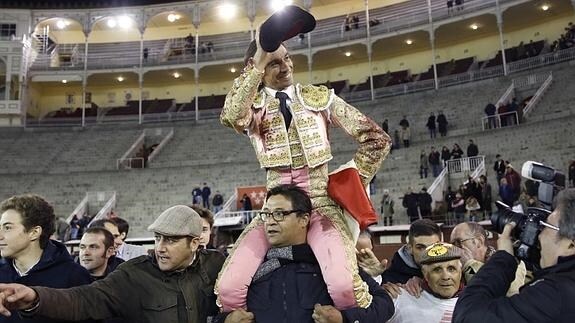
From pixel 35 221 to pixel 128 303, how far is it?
2.29 ft

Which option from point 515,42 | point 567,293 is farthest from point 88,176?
point 567,293

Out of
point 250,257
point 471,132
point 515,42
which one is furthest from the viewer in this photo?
point 515,42

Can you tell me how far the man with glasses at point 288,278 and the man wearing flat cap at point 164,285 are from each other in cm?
25

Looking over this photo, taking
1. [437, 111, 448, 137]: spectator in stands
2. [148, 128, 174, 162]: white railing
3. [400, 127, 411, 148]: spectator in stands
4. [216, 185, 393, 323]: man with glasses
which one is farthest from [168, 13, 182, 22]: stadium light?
[216, 185, 393, 323]: man with glasses

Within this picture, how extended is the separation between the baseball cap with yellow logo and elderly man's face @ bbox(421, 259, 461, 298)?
0.03 metres

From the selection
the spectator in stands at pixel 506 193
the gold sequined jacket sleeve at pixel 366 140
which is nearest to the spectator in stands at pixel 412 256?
the gold sequined jacket sleeve at pixel 366 140

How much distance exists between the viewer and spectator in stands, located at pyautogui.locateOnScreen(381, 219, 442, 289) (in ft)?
12.6

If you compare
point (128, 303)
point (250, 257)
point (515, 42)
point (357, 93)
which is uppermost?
point (515, 42)

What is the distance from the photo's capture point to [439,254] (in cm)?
333

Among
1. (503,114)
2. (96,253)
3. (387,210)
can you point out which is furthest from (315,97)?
(503,114)

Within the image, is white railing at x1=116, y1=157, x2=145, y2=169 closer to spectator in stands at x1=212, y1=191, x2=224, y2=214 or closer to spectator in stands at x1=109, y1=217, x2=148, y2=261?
spectator in stands at x1=212, y1=191, x2=224, y2=214

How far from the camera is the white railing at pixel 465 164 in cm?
1691

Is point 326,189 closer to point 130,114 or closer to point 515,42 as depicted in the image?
point 515,42

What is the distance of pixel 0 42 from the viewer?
29.5 m
